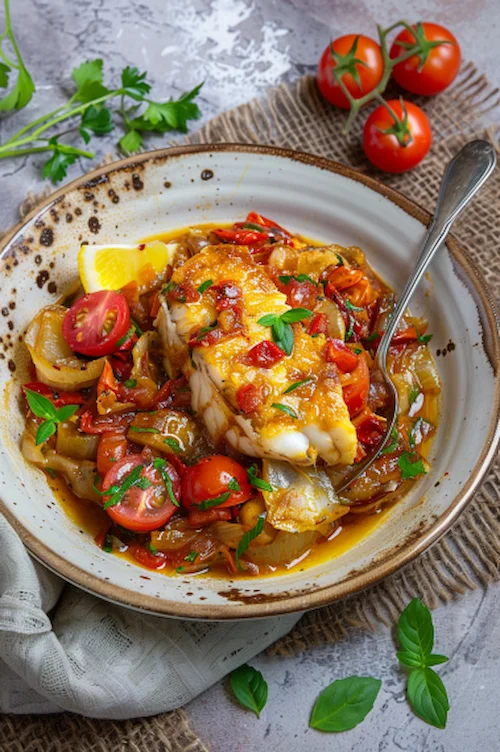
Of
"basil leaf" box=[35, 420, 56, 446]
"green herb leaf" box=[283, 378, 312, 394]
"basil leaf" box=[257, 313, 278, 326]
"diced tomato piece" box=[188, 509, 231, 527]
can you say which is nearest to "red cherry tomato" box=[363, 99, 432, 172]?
"basil leaf" box=[257, 313, 278, 326]

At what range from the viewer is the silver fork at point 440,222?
4402 millimetres

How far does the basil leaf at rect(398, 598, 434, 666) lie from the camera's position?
431 centimetres

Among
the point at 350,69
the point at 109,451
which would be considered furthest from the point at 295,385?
the point at 350,69

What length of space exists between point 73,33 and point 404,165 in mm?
2744

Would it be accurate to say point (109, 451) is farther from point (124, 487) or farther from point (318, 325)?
point (318, 325)

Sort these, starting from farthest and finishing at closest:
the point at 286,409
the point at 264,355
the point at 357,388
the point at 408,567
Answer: the point at 408,567, the point at 357,388, the point at 264,355, the point at 286,409

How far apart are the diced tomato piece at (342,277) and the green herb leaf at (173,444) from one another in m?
1.27

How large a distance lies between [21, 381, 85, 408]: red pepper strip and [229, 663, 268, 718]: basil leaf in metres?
1.69

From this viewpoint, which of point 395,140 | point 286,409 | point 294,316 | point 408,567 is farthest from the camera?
point 395,140

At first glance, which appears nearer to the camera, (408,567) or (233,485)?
(233,485)

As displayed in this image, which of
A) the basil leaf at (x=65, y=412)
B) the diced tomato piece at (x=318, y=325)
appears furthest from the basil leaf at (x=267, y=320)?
the basil leaf at (x=65, y=412)

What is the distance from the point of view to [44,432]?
4.27m

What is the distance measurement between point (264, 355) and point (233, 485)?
26.1 inches

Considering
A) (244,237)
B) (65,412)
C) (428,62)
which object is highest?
(428,62)
